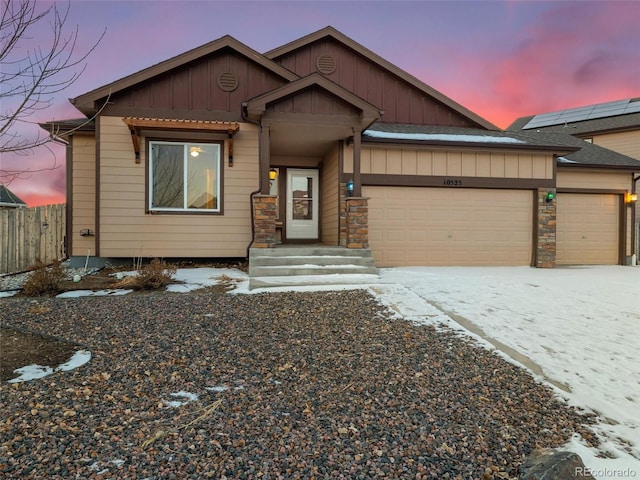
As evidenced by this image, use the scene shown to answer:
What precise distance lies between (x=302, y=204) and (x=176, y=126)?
153 inches

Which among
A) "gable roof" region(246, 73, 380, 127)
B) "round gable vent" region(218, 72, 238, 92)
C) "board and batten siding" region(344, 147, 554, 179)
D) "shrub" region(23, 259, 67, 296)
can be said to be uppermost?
"round gable vent" region(218, 72, 238, 92)

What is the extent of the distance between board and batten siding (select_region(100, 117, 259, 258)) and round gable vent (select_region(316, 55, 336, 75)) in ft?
11.1

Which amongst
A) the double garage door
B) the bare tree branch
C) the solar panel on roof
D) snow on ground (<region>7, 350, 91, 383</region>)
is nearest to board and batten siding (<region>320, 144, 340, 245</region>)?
the double garage door

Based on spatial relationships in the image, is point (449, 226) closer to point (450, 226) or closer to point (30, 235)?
point (450, 226)

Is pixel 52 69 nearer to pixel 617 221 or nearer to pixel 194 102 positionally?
pixel 194 102

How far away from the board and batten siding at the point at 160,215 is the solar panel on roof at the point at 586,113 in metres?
17.4

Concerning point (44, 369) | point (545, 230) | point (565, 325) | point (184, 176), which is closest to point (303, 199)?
point (184, 176)

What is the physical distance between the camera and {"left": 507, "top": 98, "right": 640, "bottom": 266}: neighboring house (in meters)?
14.8

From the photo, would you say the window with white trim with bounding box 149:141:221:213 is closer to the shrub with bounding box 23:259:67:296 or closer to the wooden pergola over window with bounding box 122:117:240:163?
the wooden pergola over window with bounding box 122:117:240:163

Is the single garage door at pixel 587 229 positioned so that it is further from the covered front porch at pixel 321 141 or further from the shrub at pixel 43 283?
the shrub at pixel 43 283

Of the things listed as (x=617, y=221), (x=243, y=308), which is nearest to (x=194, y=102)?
(x=243, y=308)

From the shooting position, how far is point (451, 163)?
8680mm

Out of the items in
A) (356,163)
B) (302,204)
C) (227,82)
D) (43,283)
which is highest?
(227,82)

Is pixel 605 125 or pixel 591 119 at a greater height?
pixel 591 119
